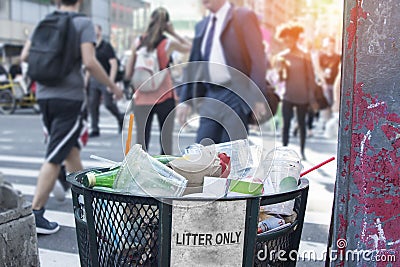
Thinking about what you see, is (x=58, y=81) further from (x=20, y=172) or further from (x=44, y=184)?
(x=20, y=172)

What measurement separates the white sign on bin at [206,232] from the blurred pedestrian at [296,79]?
5.96 m

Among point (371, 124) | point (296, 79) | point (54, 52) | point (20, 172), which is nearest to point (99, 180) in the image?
point (371, 124)

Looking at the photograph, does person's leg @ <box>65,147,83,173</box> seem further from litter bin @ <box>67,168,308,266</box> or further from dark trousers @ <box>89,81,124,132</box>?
dark trousers @ <box>89,81,124,132</box>

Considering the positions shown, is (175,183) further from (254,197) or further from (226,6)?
(226,6)

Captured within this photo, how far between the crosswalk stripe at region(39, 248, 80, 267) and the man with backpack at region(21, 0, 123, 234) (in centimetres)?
43

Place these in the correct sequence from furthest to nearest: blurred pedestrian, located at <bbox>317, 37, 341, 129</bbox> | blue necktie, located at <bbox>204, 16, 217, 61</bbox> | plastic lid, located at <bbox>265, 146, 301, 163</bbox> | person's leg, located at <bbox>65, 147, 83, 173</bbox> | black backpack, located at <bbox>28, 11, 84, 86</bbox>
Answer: blurred pedestrian, located at <bbox>317, 37, 341, 129</bbox>
person's leg, located at <bbox>65, 147, 83, 173</bbox>
blue necktie, located at <bbox>204, 16, 217, 61</bbox>
black backpack, located at <bbox>28, 11, 84, 86</bbox>
plastic lid, located at <bbox>265, 146, 301, 163</bbox>

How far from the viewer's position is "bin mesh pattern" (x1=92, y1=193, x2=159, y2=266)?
161cm

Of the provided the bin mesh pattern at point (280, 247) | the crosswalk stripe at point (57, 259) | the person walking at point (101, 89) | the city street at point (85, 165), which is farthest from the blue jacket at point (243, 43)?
the person walking at point (101, 89)

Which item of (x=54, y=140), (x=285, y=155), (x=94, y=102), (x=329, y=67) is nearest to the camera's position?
(x=285, y=155)

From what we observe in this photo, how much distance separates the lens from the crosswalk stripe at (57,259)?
3.46 metres

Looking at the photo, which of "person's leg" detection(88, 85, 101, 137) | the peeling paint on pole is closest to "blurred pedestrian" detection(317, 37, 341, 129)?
"person's leg" detection(88, 85, 101, 137)

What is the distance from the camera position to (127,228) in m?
1.63

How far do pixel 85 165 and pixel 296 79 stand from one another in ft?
9.64

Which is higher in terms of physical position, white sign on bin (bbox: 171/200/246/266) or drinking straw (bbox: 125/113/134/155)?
drinking straw (bbox: 125/113/134/155)
